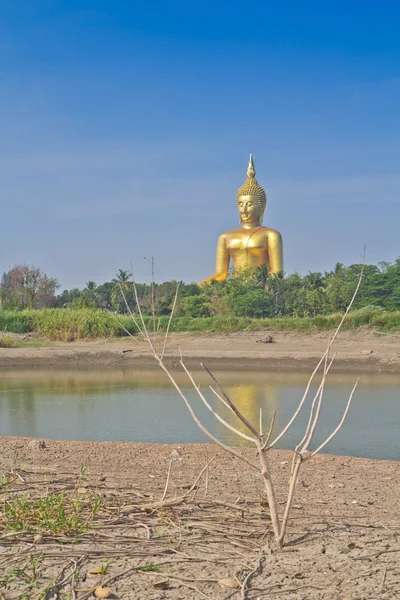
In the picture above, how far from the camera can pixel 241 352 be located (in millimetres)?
19594

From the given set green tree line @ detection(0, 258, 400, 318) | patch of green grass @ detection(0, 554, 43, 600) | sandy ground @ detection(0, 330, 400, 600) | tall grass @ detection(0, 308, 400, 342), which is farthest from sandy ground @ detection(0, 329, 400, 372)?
patch of green grass @ detection(0, 554, 43, 600)

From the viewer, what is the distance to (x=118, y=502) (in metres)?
4.16

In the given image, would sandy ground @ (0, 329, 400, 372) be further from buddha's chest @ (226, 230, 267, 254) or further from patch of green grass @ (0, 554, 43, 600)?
patch of green grass @ (0, 554, 43, 600)

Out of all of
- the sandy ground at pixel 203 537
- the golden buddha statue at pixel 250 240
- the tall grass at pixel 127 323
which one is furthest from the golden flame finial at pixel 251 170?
the sandy ground at pixel 203 537

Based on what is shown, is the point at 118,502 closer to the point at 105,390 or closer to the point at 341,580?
the point at 341,580

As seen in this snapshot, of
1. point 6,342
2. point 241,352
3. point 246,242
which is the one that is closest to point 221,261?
point 246,242

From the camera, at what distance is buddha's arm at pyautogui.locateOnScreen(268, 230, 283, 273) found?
35.4m

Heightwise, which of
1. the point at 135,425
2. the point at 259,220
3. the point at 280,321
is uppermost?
the point at 259,220

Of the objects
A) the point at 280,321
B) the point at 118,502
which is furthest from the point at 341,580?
the point at 280,321

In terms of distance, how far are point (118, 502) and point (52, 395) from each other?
9.72 metres

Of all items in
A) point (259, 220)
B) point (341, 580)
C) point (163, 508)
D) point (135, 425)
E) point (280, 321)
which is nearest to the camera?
point (341, 580)

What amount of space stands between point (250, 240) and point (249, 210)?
1.53m

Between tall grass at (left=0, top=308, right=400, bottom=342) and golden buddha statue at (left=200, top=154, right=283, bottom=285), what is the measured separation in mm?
11293

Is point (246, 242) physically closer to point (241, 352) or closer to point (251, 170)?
point (251, 170)
